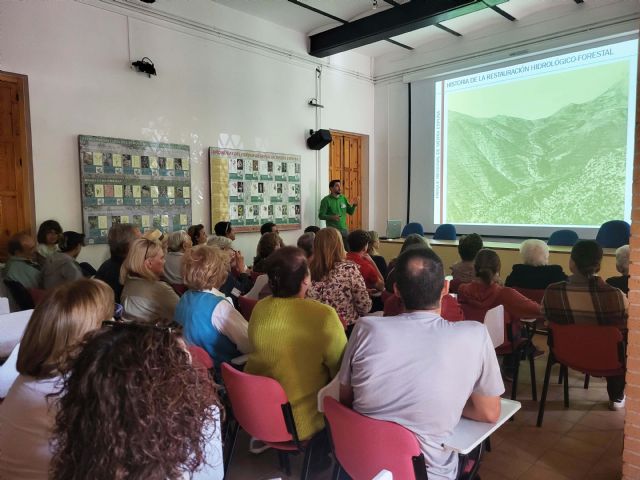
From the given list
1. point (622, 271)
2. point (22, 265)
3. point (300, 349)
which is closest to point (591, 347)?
point (622, 271)

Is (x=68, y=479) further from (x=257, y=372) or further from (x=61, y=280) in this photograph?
(x=61, y=280)

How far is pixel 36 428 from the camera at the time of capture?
1185 millimetres

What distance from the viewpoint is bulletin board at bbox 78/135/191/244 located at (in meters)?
5.09

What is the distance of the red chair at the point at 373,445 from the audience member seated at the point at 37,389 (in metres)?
0.83

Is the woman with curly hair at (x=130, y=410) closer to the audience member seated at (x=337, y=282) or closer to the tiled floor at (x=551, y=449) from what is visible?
the tiled floor at (x=551, y=449)

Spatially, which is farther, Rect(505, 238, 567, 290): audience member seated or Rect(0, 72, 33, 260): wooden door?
Rect(0, 72, 33, 260): wooden door

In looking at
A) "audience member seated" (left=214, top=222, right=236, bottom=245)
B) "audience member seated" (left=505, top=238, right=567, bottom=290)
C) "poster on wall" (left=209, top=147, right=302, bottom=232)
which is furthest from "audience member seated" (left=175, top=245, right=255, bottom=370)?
"poster on wall" (left=209, top=147, right=302, bottom=232)

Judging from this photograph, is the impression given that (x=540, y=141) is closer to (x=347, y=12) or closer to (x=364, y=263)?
(x=347, y=12)

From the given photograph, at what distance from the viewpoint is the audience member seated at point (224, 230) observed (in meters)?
5.70

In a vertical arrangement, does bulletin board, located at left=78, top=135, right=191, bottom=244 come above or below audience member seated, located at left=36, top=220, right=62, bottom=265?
above

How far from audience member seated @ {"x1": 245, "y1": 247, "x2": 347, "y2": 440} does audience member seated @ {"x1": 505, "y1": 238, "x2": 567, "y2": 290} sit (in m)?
2.35

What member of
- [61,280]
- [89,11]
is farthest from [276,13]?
[61,280]

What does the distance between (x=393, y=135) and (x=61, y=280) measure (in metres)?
6.52

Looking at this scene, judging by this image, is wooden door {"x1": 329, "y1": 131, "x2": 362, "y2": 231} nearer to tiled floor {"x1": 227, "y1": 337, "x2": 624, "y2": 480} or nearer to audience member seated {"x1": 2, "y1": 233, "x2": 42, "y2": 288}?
audience member seated {"x1": 2, "y1": 233, "x2": 42, "y2": 288}
